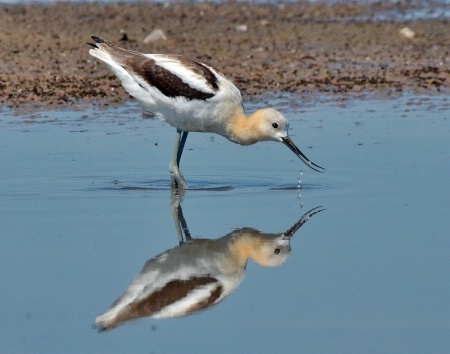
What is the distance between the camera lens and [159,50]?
14.1 metres

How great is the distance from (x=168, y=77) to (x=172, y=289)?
10.1 ft

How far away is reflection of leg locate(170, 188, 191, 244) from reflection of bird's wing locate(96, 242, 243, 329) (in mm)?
467

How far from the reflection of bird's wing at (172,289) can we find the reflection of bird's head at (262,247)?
0.24m

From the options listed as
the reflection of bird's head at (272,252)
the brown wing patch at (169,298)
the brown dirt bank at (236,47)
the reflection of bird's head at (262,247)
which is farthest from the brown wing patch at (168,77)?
the brown dirt bank at (236,47)

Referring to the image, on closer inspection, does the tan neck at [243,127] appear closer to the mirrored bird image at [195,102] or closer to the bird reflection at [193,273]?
the mirrored bird image at [195,102]

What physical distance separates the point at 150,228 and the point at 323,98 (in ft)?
16.6

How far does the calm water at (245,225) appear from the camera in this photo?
472 cm

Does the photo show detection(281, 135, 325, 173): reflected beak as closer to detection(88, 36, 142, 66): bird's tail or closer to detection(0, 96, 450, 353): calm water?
detection(0, 96, 450, 353): calm water

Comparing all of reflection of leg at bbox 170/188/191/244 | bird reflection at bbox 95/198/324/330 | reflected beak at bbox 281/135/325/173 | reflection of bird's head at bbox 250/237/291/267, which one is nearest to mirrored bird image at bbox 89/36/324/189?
reflected beak at bbox 281/135/325/173

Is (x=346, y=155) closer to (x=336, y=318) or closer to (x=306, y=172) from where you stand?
(x=306, y=172)

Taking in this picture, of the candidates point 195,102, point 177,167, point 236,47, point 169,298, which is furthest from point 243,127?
point 236,47

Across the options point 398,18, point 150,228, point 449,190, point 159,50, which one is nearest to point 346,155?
point 449,190

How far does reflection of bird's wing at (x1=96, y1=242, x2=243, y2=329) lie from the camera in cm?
493

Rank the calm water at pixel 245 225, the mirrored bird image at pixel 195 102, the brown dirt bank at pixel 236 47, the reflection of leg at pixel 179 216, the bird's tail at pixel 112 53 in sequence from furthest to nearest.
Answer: the brown dirt bank at pixel 236 47, the bird's tail at pixel 112 53, the mirrored bird image at pixel 195 102, the reflection of leg at pixel 179 216, the calm water at pixel 245 225
